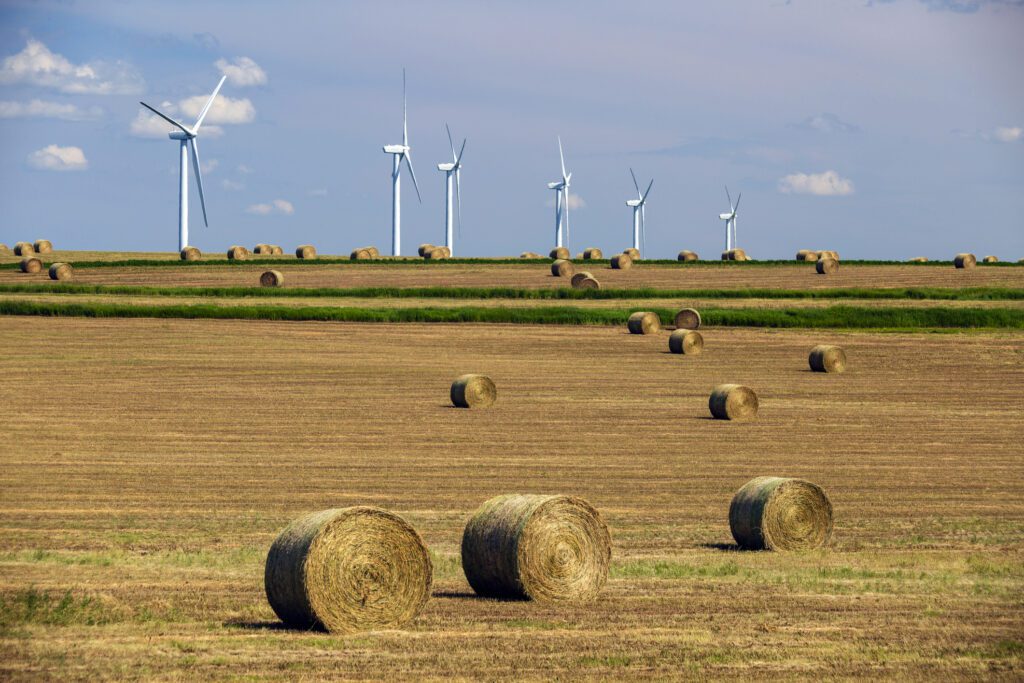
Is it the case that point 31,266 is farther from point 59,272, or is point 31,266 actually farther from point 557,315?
point 557,315

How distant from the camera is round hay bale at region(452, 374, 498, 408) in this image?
134 ft

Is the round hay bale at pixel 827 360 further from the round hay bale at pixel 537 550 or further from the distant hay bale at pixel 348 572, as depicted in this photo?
the distant hay bale at pixel 348 572

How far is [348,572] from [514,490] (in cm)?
1031

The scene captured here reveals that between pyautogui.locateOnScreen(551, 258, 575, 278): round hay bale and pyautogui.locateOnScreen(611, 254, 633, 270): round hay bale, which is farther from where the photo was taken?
pyautogui.locateOnScreen(611, 254, 633, 270): round hay bale

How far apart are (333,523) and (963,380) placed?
3993 cm

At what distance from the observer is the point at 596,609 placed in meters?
16.2

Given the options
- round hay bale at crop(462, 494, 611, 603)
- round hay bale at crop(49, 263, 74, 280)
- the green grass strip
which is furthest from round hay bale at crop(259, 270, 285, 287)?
round hay bale at crop(462, 494, 611, 603)

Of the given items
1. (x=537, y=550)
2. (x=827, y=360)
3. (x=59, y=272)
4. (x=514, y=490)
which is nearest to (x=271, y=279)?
(x=59, y=272)

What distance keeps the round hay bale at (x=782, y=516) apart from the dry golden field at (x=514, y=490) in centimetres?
41

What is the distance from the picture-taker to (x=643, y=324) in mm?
63656

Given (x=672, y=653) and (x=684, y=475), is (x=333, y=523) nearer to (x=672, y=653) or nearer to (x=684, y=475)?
(x=672, y=653)

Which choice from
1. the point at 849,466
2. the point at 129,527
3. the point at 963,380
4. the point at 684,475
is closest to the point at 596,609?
the point at 129,527

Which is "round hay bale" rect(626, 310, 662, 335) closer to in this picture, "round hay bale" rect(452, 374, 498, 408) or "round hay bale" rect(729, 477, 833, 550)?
"round hay bale" rect(452, 374, 498, 408)

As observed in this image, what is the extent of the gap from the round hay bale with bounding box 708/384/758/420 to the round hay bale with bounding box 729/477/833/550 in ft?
58.3
